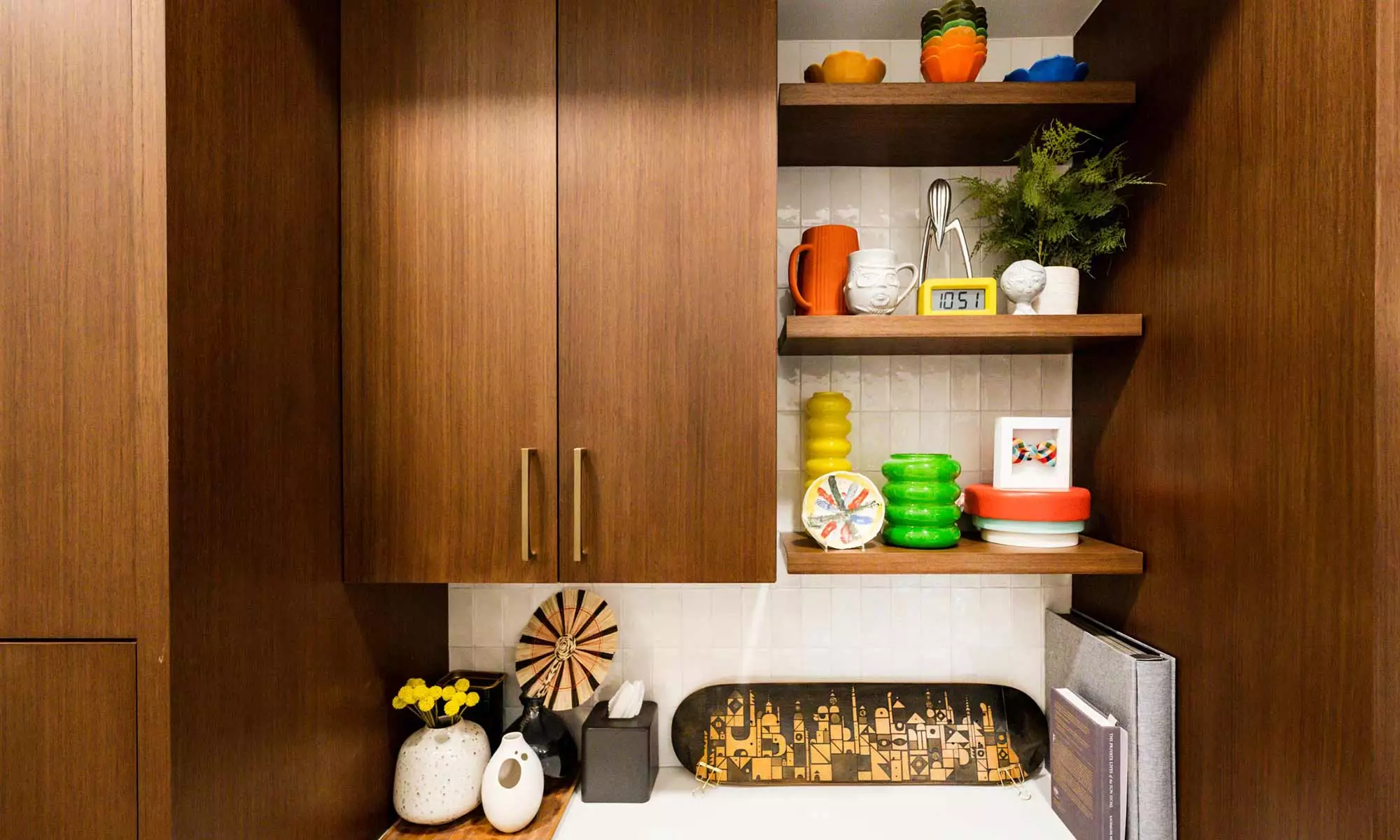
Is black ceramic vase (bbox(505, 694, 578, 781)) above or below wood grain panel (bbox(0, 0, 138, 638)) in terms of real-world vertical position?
below

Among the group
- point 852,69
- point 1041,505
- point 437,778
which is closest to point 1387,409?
point 1041,505

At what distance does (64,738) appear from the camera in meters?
0.85

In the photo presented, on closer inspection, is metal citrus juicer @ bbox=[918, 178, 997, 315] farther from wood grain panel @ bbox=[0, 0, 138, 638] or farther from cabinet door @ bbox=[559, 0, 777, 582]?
wood grain panel @ bbox=[0, 0, 138, 638]

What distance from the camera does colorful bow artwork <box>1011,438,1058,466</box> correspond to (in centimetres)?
135

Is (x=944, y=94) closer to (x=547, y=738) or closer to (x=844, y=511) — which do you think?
(x=844, y=511)

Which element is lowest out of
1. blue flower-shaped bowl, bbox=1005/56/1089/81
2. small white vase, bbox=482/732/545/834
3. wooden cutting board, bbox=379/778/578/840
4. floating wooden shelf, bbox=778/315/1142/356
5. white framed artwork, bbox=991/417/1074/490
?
wooden cutting board, bbox=379/778/578/840

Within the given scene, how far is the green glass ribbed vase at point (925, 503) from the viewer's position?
129 centimetres

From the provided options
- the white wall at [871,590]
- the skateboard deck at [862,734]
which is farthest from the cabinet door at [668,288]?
the skateboard deck at [862,734]

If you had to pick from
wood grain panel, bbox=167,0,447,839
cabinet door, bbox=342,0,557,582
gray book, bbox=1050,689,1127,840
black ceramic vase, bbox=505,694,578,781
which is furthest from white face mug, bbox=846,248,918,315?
black ceramic vase, bbox=505,694,578,781

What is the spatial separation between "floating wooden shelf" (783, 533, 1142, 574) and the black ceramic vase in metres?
0.62

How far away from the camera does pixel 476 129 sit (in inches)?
46.8

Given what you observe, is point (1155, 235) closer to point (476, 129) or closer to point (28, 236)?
point (476, 129)

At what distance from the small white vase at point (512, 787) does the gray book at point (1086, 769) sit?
98cm

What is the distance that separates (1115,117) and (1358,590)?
37.4 inches
